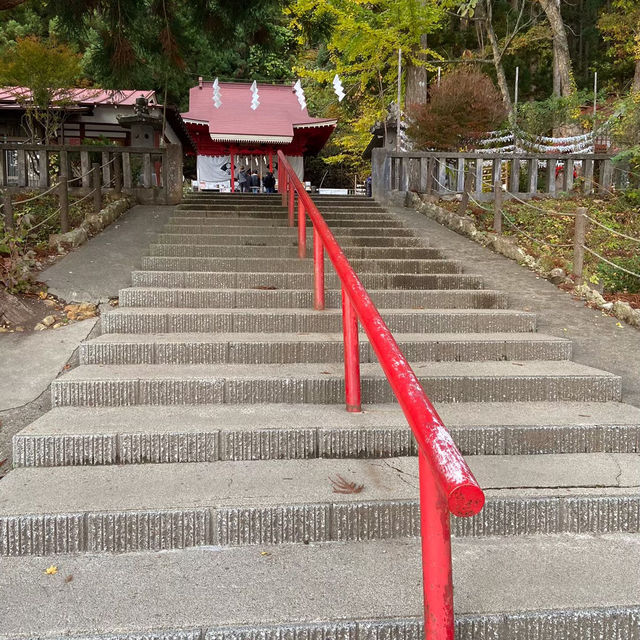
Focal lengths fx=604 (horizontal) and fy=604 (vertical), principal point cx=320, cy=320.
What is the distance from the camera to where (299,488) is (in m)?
2.64

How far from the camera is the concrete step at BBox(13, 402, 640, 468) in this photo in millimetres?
2932

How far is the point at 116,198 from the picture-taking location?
8.41m

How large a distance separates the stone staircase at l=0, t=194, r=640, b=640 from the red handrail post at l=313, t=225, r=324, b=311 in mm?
219

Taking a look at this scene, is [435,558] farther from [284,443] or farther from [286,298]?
[286,298]

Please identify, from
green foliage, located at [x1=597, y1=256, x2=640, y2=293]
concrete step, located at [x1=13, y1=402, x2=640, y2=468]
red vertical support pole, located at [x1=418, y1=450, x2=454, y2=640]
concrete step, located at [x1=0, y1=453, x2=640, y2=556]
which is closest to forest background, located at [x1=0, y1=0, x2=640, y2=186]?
green foliage, located at [x1=597, y1=256, x2=640, y2=293]

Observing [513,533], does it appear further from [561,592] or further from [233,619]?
[233,619]

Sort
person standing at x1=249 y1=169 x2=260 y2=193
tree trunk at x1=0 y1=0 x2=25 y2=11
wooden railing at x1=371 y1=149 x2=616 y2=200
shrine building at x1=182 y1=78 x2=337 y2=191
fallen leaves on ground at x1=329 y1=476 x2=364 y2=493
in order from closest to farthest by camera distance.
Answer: fallen leaves on ground at x1=329 y1=476 x2=364 y2=493 → tree trunk at x1=0 y1=0 x2=25 y2=11 → wooden railing at x1=371 y1=149 x2=616 y2=200 → person standing at x1=249 y1=169 x2=260 y2=193 → shrine building at x1=182 y1=78 x2=337 y2=191

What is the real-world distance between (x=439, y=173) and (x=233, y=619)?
9.29 m

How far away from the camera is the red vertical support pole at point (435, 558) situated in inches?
61.9

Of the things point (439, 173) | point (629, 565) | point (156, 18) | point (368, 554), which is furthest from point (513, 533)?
point (439, 173)

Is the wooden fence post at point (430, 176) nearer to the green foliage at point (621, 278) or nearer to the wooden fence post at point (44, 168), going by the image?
the green foliage at point (621, 278)

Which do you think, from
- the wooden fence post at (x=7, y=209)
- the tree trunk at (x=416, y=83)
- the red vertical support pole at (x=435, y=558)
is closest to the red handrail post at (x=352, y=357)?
the red vertical support pole at (x=435, y=558)

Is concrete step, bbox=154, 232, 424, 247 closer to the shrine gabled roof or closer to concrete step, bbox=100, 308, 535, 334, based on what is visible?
concrete step, bbox=100, 308, 535, 334

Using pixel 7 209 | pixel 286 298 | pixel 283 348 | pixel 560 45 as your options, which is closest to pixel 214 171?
pixel 560 45
